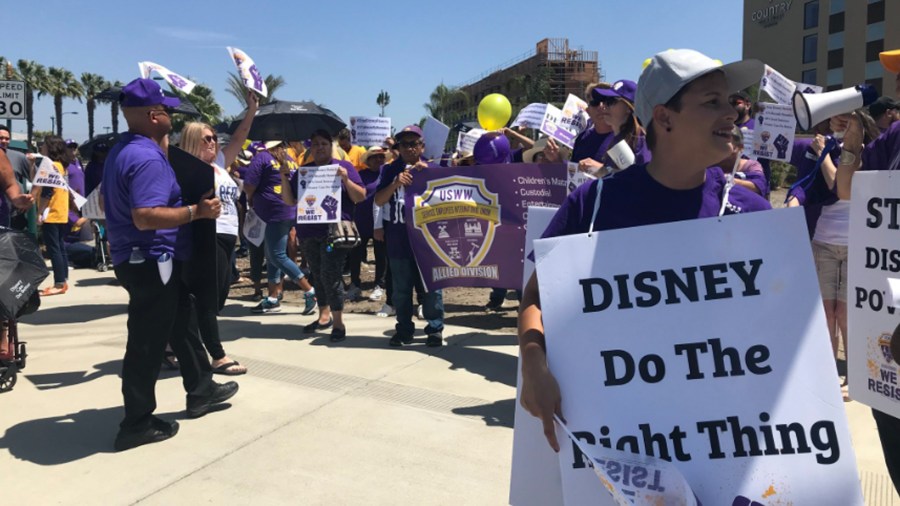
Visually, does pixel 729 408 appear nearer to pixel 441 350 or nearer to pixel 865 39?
pixel 441 350

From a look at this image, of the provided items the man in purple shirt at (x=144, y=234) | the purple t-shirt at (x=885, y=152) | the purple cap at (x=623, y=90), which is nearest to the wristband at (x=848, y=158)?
the purple t-shirt at (x=885, y=152)

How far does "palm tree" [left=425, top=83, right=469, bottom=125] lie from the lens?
72.2m

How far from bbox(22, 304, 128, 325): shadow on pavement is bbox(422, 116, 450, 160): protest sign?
4223 mm

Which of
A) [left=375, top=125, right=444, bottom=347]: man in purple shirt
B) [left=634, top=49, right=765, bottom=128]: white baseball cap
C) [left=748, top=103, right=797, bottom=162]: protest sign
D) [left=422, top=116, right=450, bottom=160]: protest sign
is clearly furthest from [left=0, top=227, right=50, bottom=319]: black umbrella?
[left=748, top=103, right=797, bottom=162]: protest sign

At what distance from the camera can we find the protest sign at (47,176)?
8461 mm

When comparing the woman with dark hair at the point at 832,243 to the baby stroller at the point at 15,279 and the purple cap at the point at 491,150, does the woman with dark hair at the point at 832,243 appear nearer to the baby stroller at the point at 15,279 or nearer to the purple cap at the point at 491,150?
the purple cap at the point at 491,150

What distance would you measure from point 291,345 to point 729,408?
5.33m

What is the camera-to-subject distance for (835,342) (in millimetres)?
4824

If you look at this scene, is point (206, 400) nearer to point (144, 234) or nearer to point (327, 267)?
point (144, 234)

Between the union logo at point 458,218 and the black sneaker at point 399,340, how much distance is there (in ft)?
2.75

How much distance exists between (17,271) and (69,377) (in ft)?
3.42

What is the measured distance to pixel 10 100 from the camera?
9.92 m

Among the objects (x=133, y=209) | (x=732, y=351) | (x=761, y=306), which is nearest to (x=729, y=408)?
(x=732, y=351)

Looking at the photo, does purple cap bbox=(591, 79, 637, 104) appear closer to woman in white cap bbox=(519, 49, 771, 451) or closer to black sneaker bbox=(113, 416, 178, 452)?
woman in white cap bbox=(519, 49, 771, 451)
